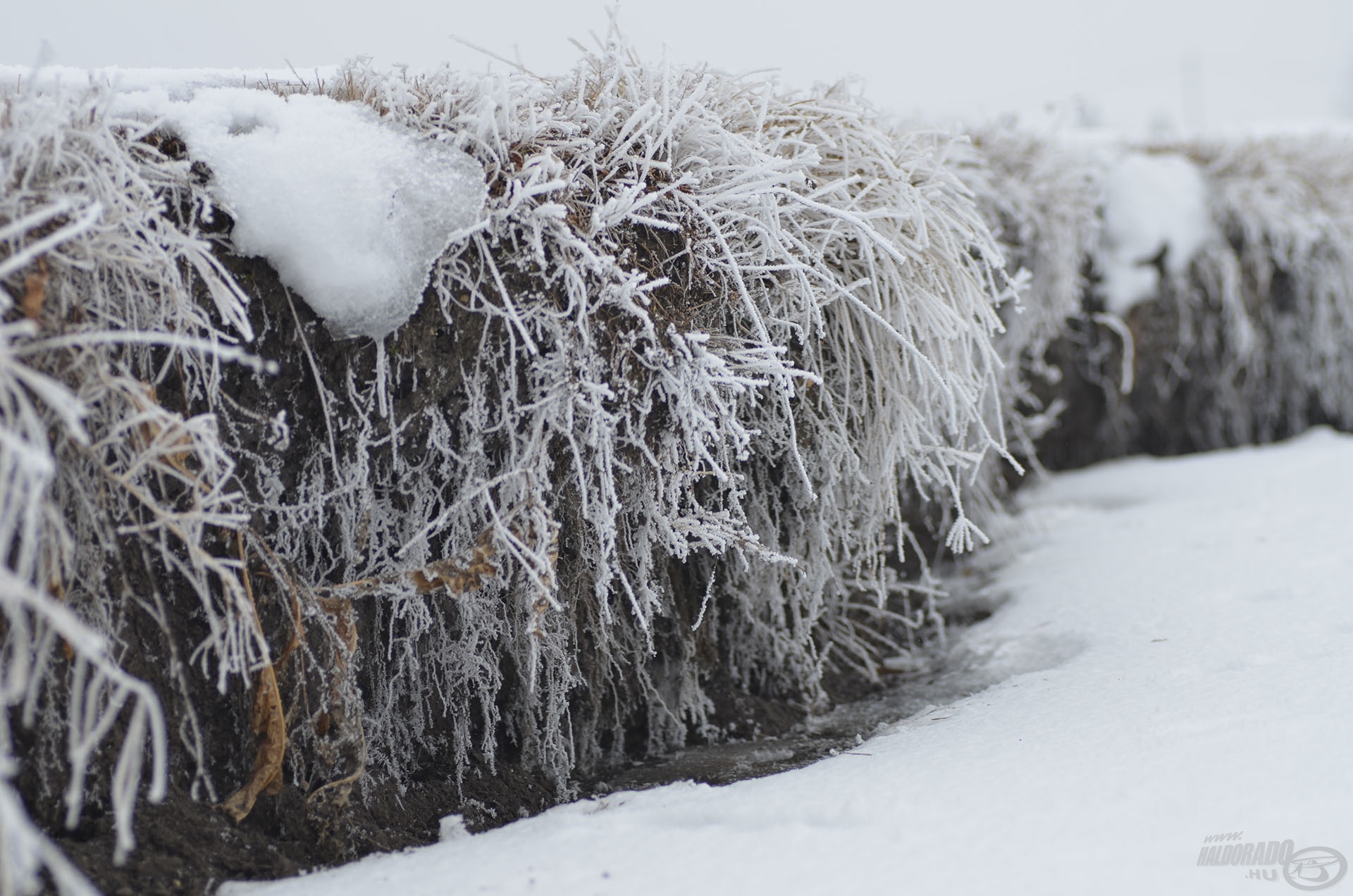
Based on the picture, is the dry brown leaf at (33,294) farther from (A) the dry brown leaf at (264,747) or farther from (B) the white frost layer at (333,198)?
(A) the dry brown leaf at (264,747)

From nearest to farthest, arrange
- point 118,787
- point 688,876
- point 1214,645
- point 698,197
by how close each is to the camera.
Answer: point 118,787 < point 688,876 < point 698,197 < point 1214,645

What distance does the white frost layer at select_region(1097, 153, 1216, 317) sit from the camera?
2996 millimetres

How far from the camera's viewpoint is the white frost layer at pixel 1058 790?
96cm

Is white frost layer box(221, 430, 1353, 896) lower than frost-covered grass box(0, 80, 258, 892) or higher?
lower

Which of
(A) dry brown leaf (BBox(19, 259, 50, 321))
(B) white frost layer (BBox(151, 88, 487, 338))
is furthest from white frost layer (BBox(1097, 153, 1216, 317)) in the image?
(A) dry brown leaf (BBox(19, 259, 50, 321))

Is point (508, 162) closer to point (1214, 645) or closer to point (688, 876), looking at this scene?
point (688, 876)

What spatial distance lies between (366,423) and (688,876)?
744 mm

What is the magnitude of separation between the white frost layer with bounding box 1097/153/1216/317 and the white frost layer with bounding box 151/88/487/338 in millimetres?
2506

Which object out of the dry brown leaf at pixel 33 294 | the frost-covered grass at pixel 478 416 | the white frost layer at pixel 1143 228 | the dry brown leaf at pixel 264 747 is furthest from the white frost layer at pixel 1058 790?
the white frost layer at pixel 1143 228

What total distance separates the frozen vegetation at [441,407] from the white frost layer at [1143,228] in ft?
4.94

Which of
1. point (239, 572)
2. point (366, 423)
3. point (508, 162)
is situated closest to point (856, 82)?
point (508, 162)

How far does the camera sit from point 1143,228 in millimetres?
2998

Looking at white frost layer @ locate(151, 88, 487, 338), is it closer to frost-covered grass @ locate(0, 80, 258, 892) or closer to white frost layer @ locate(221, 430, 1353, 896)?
frost-covered grass @ locate(0, 80, 258, 892)

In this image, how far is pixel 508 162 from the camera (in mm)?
1289
